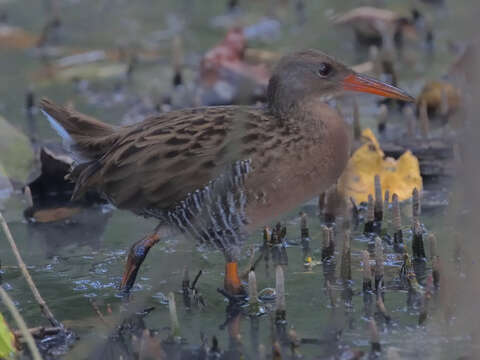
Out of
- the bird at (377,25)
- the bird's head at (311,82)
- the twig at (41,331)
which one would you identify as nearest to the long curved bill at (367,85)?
the bird's head at (311,82)

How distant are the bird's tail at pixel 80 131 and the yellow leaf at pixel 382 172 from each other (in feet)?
4.84

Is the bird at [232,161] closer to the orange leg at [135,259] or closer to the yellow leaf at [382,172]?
the orange leg at [135,259]

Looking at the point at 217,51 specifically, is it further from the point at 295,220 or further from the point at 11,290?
the point at 11,290

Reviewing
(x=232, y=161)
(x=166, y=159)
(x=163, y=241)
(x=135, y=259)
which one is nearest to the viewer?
(x=232, y=161)

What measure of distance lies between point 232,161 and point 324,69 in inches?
27.1

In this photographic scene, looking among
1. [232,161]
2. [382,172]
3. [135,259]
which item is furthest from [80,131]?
[382,172]

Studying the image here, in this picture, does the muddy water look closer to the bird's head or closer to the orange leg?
the orange leg

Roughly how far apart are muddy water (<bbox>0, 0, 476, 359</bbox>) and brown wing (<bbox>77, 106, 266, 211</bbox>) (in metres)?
0.38

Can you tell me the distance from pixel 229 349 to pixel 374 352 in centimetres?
58

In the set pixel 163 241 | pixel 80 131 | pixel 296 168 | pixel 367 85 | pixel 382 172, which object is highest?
pixel 367 85

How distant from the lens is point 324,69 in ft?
14.7

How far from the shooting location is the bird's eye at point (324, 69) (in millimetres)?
4465

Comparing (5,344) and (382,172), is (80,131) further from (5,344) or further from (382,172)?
(382,172)

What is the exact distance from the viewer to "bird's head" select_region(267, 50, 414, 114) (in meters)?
4.39
